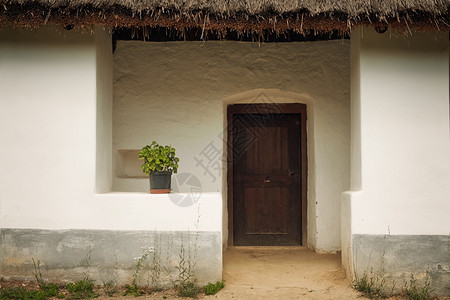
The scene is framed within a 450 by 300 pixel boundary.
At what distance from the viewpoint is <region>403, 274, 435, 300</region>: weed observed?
401cm

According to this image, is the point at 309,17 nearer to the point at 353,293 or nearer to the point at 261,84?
the point at 261,84

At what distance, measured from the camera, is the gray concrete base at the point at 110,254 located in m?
4.24

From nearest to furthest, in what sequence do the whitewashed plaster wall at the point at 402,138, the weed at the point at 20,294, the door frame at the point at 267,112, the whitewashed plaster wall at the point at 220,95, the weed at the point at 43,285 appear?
the weed at the point at 20,294 → the weed at the point at 43,285 → the whitewashed plaster wall at the point at 402,138 → the whitewashed plaster wall at the point at 220,95 → the door frame at the point at 267,112

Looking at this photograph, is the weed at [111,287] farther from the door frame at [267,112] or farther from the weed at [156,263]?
the door frame at [267,112]

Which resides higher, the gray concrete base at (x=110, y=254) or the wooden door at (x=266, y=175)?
the wooden door at (x=266, y=175)

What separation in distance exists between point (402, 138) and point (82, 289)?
Answer: 334cm

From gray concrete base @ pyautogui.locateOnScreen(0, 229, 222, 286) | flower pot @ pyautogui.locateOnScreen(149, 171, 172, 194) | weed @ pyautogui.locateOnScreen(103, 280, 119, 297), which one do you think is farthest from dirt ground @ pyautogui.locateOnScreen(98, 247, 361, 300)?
flower pot @ pyautogui.locateOnScreen(149, 171, 172, 194)

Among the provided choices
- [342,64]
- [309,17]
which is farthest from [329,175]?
[309,17]

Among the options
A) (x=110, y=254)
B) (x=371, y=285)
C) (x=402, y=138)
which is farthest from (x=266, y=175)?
(x=110, y=254)

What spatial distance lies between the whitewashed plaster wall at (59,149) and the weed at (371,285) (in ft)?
4.66

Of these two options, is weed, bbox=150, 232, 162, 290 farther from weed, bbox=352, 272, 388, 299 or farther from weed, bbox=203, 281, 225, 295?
weed, bbox=352, 272, 388, 299

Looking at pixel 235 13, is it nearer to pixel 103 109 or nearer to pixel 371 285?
pixel 103 109

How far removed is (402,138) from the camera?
4254mm

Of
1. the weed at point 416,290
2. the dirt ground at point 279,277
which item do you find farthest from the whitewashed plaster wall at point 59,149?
the weed at point 416,290
